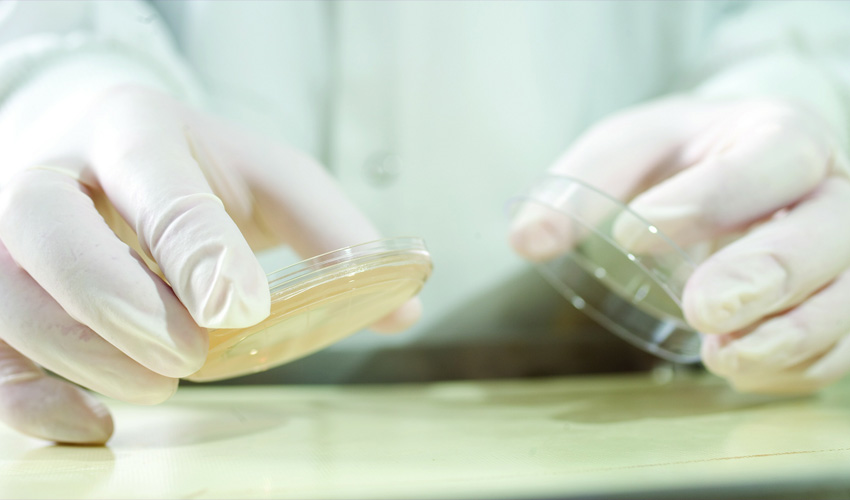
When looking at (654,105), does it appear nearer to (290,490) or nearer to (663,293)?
(663,293)

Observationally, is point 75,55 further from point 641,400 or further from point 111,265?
point 641,400

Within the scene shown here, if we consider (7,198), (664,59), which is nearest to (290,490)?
(7,198)

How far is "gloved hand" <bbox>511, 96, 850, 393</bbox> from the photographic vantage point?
1.31 ft

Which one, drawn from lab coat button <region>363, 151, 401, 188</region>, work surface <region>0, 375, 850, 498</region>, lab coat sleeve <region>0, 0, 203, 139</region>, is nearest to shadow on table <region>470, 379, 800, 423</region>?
work surface <region>0, 375, 850, 498</region>

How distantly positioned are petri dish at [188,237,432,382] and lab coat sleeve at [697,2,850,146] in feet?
1.50

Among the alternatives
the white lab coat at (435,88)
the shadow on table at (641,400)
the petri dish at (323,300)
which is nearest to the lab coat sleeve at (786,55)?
the white lab coat at (435,88)

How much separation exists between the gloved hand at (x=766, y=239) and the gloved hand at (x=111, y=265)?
0.87 feet

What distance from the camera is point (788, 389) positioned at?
0.49 metres

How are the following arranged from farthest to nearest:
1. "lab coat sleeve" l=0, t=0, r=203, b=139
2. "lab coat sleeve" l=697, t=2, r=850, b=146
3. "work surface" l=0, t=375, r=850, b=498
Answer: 1. "lab coat sleeve" l=697, t=2, r=850, b=146
2. "lab coat sleeve" l=0, t=0, r=203, b=139
3. "work surface" l=0, t=375, r=850, b=498

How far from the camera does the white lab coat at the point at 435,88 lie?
0.70 meters

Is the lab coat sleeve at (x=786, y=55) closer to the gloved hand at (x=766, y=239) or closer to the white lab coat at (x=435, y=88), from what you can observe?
the white lab coat at (x=435, y=88)

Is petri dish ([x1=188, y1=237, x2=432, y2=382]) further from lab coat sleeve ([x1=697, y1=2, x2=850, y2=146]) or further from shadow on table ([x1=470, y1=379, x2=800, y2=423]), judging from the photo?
lab coat sleeve ([x1=697, y1=2, x2=850, y2=146])

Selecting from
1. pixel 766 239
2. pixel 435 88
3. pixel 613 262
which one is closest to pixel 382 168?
pixel 435 88

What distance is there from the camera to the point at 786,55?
71cm
